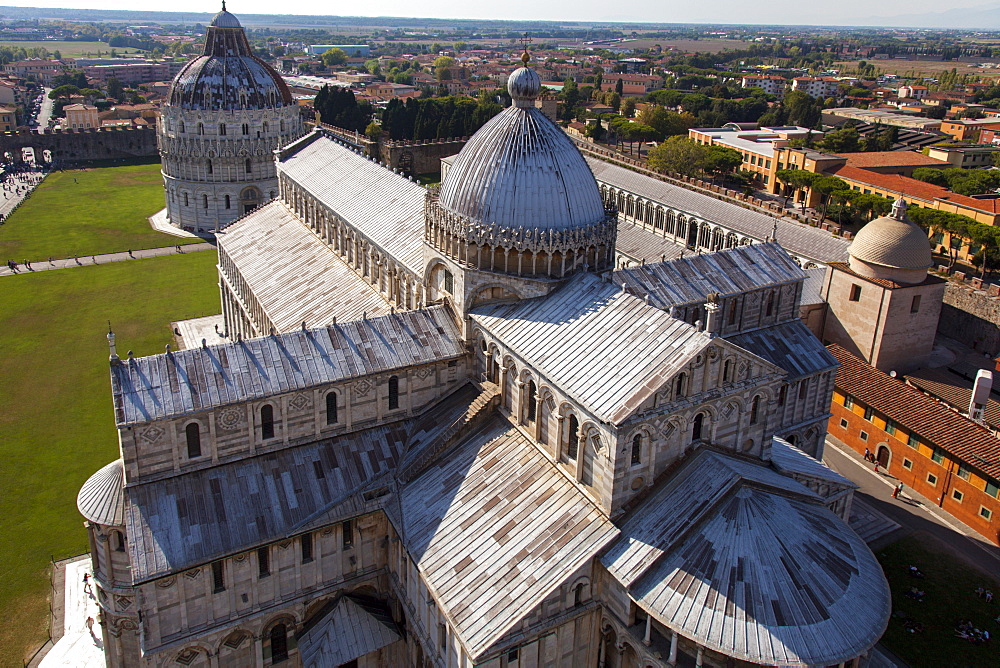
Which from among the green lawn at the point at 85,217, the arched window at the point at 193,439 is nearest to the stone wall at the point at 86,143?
the green lawn at the point at 85,217

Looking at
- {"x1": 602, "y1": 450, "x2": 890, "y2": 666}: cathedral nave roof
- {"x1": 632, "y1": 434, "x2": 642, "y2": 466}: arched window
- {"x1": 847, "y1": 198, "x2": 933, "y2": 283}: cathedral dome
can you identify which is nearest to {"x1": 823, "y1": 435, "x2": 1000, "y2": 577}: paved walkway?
{"x1": 847, "y1": 198, "x2": 933, "y2": 283}: cathedral dome

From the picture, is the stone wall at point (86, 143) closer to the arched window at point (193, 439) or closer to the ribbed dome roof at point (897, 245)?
the arched window at point (193, 439)

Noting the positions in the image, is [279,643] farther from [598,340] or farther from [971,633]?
[971,633]

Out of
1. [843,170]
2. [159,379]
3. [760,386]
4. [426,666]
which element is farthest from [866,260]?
[843,170]

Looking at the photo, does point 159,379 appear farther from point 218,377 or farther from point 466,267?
point 466,267

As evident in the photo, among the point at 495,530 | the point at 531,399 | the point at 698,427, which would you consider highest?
the point at 698,427

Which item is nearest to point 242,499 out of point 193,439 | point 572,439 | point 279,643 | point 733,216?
point 193,439
